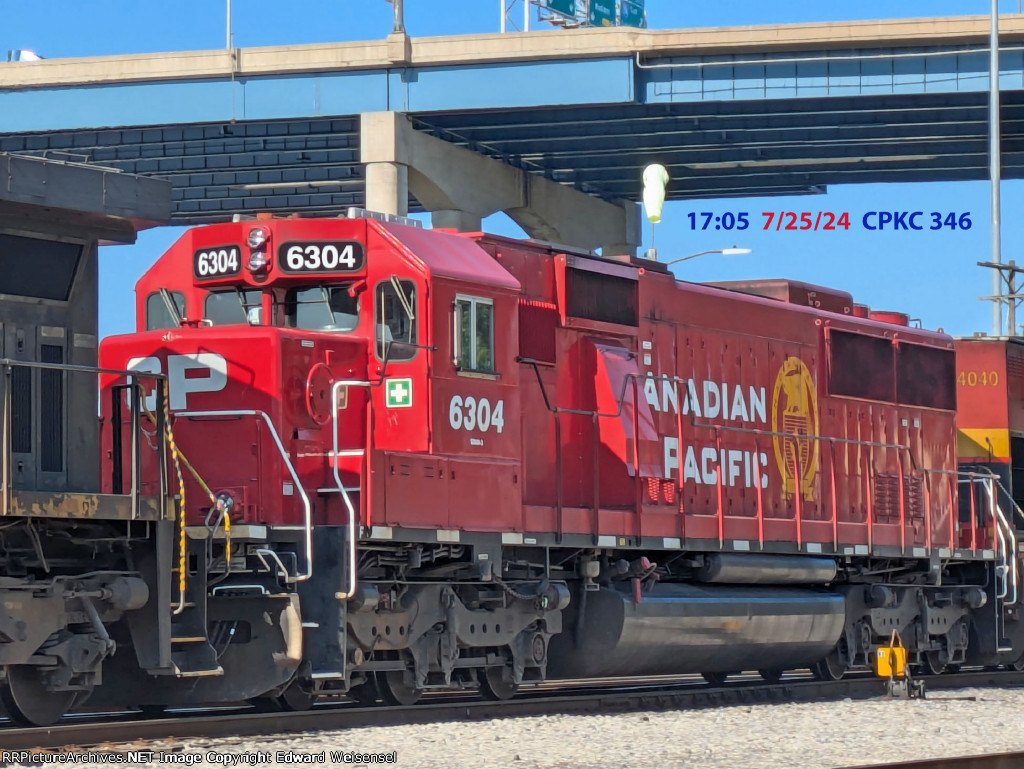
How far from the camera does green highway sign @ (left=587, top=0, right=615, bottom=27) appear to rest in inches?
1801

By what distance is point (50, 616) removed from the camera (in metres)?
10.6

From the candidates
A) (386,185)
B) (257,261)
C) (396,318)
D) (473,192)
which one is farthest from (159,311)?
(473,192)

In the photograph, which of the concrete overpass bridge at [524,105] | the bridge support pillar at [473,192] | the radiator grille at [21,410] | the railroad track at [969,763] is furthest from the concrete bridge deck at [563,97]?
the railroad track at [969,763]

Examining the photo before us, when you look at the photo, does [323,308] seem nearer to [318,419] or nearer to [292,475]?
[318,419]

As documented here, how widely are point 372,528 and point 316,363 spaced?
1370mm

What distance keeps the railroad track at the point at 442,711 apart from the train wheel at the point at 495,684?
15 centimetres

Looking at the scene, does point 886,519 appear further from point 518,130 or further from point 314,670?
point 518,130

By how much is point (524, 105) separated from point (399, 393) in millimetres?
22726

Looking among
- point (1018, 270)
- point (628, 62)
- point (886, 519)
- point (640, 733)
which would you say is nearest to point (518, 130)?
point (628, 62)

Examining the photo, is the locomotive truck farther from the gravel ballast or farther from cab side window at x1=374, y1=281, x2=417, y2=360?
the gravel ballast

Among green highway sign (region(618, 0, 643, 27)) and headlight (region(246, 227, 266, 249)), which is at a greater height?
green highway sign (region(618, 0, 643, 27))

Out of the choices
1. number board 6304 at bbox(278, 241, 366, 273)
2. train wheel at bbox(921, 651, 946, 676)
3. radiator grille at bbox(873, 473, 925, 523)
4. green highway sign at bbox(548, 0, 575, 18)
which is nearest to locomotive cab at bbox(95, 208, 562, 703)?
number board 6304 at bbox(278, 241, 366, 273)

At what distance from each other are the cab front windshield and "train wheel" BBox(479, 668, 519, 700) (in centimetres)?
328

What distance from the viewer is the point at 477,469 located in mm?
13703
